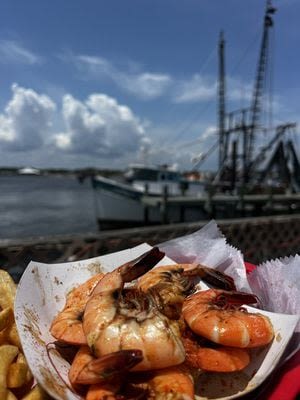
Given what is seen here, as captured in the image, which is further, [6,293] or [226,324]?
[6,293]

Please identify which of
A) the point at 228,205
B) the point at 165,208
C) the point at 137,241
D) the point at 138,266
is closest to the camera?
the point at 138,266

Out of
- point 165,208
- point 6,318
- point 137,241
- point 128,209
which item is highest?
point 6,318

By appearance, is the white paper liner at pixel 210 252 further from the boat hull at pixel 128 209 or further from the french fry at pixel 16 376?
the boat hull at pixel 128 209

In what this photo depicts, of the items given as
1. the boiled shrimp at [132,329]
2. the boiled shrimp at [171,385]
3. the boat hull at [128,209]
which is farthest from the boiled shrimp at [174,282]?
the boat hull at [128,209]

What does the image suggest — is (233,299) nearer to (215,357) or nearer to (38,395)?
(215,357)

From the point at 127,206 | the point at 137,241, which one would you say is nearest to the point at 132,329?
the point at 137,241
